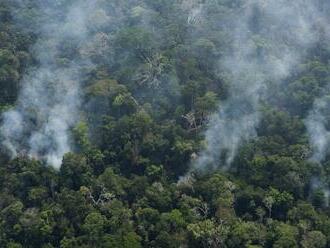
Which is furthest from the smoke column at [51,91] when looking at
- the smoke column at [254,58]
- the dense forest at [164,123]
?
the smoke column at [254,58]

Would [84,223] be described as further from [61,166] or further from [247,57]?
[247,57]

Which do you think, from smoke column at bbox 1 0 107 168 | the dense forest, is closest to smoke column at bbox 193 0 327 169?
the dense forest

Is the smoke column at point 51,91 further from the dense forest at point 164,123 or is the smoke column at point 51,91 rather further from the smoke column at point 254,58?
the smoke column at point 254,58

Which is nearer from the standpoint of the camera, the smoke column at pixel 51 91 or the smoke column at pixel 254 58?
the smoke column at pixel 51 91

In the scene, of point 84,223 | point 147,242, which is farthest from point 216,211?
point 84,223

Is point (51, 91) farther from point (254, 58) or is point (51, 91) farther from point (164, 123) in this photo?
point (254, 58)

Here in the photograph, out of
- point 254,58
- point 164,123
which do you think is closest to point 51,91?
point 164,123
